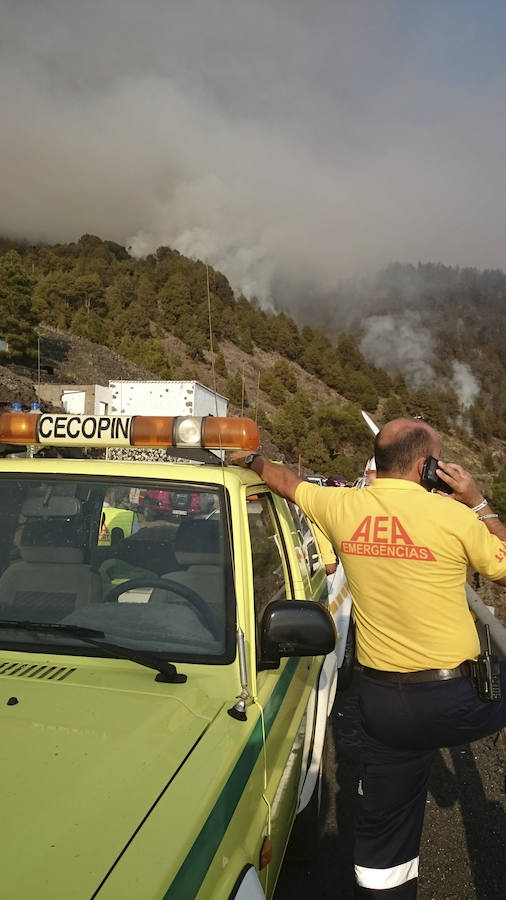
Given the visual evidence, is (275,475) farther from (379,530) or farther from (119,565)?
(119,565)

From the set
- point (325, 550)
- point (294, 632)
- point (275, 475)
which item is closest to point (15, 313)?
point (325, 550)

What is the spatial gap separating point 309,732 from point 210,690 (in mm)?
1202

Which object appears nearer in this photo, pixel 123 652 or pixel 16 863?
pixel 16 863

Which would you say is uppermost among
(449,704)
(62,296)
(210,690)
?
(62,296)

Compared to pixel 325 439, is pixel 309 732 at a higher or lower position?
lower

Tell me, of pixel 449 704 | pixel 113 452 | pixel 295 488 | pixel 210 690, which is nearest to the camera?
pixel 210 690

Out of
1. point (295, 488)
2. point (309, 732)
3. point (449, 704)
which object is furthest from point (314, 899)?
point (295, 488)

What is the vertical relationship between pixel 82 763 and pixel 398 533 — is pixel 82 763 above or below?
below

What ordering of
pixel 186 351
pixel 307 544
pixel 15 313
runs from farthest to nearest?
pixel 186 351
pixel 15 313
pixel 307 544

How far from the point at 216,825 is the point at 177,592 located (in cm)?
104

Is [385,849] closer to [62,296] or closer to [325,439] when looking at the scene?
[325,439]

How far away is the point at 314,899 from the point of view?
2.97 metres

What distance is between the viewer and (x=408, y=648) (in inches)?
98.0

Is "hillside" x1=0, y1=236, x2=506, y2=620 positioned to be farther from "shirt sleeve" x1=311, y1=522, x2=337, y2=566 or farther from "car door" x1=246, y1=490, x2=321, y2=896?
"shirt sleeve" x1=311, y1=522, x2=337, y2=566
